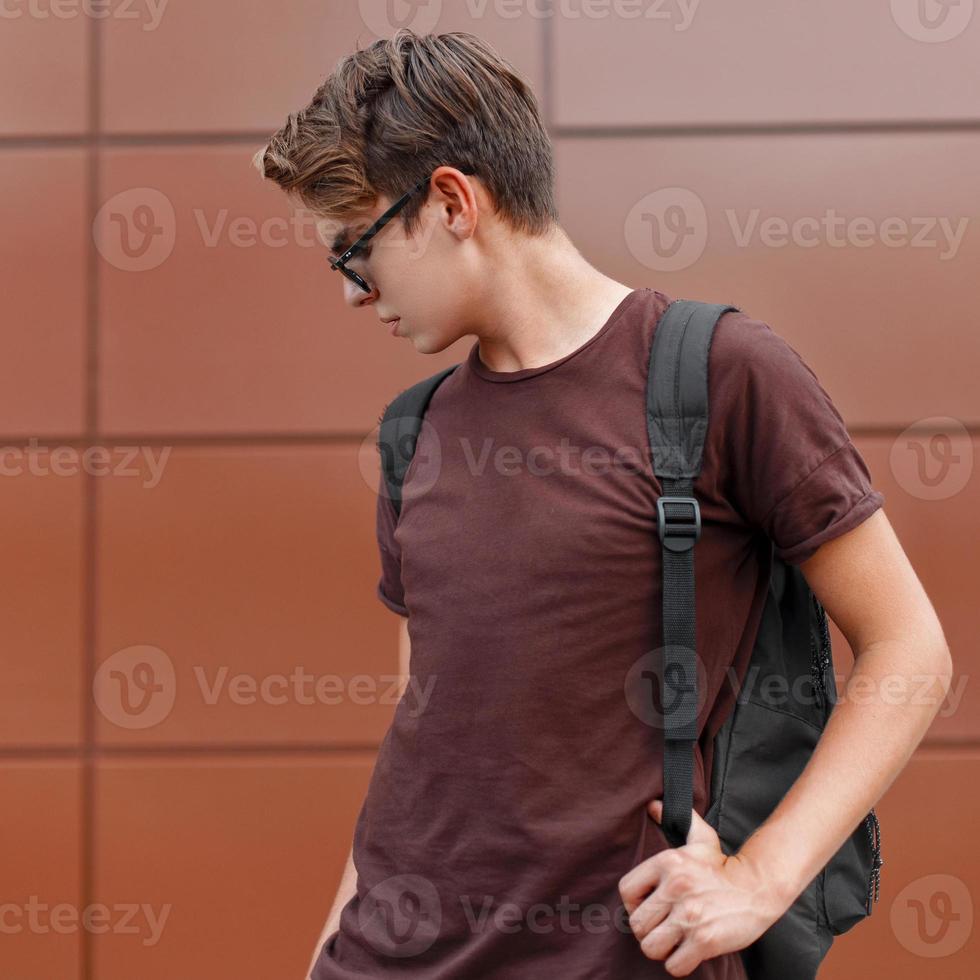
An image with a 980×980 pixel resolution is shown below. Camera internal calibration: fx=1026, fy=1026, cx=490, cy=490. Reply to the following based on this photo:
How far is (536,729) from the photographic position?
3.14 feet

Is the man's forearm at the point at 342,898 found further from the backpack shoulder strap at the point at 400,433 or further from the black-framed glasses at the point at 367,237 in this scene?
the black-framed glasses at the point at 367,237

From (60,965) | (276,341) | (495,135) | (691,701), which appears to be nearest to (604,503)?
(691,701)

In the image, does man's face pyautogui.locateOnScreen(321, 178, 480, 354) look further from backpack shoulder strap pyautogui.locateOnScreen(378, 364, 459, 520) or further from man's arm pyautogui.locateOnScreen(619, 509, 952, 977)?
man's arm pyautogui.locateOnScreen(619, 509, 952, 977)

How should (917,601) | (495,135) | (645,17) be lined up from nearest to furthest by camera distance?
(917,601)
(495,135)
(645,17)

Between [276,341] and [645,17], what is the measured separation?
1131 millimetres

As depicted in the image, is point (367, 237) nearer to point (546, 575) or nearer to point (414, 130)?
point (414, 130)

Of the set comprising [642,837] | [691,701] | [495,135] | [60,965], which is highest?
[495,135]

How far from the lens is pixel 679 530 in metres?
0.91

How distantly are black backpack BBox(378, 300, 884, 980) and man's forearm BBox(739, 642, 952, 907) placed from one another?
73 millimetres

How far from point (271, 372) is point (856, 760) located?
1796 mm

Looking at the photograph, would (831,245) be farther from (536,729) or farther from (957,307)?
(536,729)

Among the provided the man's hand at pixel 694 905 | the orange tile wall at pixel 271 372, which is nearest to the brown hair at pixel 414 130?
the man's hand at pixel 694 905

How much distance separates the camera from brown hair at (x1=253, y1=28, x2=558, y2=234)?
3.47 feet

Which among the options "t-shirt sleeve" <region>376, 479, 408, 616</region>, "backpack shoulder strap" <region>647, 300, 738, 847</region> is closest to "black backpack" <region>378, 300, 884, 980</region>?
"backpack shoulder strap" <region>647, 300, 738, 847</region>
